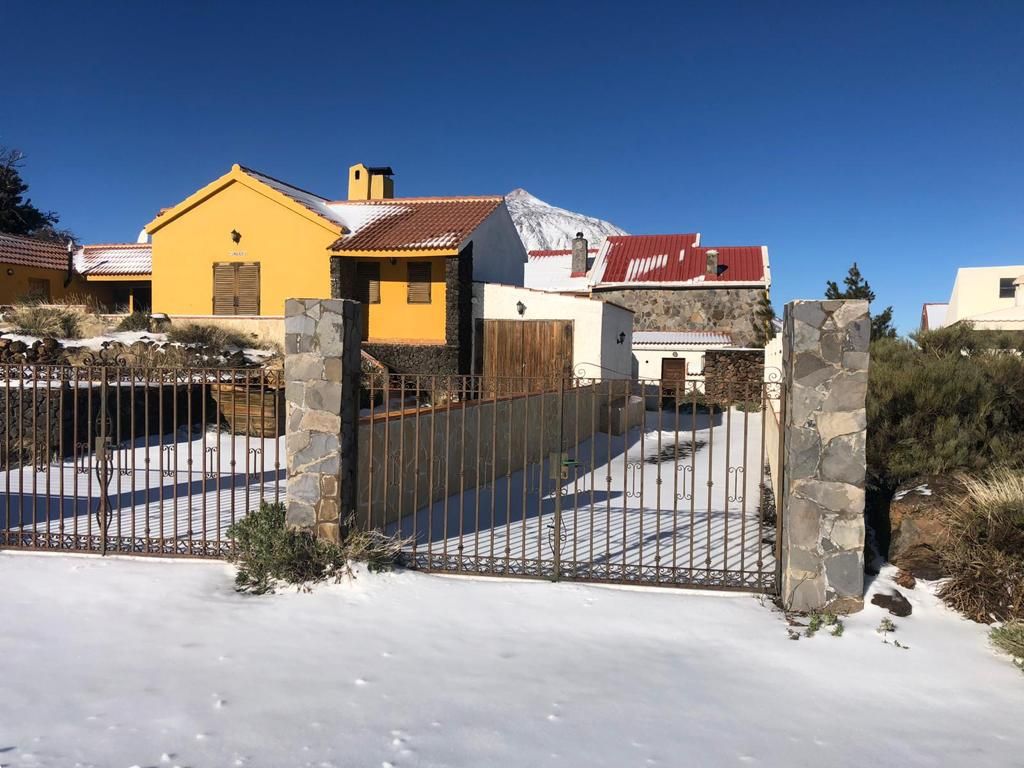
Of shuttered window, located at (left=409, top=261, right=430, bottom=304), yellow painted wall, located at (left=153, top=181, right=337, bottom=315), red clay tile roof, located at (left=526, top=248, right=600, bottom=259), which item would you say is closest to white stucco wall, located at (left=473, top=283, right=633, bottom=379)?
shuttered window, located at (left=409, top=261, right=430, bottom=304)

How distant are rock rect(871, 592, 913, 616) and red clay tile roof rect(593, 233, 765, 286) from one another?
27.7 m

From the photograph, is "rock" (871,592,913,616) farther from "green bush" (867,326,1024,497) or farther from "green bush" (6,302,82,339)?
"green bush" (6,302,82,339)

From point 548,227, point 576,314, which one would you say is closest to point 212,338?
point 576,314

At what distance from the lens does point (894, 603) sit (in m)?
5.71

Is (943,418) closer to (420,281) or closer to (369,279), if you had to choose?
(420,281)

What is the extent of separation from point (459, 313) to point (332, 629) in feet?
48.6

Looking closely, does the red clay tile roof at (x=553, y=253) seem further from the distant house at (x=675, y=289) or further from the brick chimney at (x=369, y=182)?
the brick chimney at (x=369, y=182)

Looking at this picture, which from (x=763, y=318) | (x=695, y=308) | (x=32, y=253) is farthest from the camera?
(x=695, y=308)

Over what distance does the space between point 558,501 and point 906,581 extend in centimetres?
298

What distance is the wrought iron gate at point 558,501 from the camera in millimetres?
6426

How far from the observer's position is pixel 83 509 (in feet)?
28.2

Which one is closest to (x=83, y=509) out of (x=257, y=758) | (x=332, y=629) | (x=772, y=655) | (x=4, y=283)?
(x=332, y=629)

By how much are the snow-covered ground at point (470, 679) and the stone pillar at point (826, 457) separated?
382 millimetres

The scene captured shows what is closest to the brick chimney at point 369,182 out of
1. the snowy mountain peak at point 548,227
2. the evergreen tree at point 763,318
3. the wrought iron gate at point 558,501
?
the wrought iron gate at point 558,501
